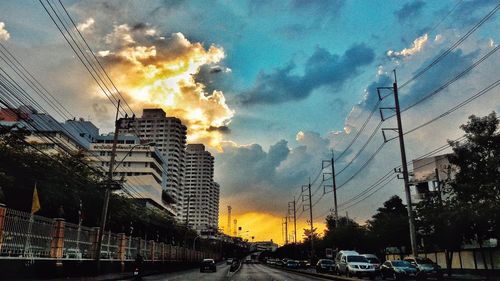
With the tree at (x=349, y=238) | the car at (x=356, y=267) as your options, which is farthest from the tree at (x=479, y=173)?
the tree at (x=349, y=238)

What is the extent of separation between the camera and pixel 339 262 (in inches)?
1720

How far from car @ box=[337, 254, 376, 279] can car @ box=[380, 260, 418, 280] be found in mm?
1166

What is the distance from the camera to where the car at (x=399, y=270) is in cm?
3491

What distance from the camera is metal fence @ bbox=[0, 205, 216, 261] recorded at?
22344mm

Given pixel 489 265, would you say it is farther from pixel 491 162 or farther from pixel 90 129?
pixel 90 129

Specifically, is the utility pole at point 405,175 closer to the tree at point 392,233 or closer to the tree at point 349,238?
the tree at point 392,233

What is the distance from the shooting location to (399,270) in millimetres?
35438

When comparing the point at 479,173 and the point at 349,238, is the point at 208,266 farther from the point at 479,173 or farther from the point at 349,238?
the point at 479,173

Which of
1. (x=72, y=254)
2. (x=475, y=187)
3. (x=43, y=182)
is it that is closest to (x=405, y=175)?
(x=475, y=187)

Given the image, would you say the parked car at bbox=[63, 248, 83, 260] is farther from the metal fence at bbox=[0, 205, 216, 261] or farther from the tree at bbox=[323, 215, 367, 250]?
the tree at bbox=[323, 215, 367, 250]

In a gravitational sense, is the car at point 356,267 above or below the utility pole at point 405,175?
below

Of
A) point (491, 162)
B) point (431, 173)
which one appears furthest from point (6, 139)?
point (431, 173)

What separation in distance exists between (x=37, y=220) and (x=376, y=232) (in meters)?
52.0

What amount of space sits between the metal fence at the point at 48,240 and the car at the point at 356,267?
2058cm
